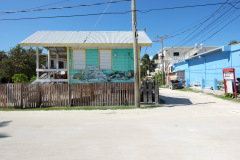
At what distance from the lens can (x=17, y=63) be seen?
27.8 metres

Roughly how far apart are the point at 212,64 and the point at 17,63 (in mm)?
28888

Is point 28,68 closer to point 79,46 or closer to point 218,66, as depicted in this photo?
point 79,46

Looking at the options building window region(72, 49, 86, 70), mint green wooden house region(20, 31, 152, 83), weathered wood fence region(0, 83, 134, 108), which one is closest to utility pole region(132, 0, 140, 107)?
weathered wood fence region(0, 83, 134, 108)

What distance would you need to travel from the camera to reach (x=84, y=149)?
4020 mm

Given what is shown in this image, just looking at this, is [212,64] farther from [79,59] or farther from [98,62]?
[79,59]

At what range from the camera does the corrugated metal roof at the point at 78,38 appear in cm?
1182

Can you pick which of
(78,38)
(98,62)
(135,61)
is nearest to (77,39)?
(78,38)

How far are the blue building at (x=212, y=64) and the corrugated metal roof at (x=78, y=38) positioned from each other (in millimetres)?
9217

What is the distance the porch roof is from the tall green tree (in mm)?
16934

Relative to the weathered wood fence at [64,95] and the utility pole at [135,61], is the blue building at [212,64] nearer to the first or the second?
the utility pole at [135,61]

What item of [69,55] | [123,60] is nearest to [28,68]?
[69,55]

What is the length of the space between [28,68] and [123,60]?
2255 cm

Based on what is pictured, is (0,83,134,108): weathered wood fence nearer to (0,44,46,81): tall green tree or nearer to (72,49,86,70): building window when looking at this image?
(72,49,86,70): building window

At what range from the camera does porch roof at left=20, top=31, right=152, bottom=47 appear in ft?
38.3
